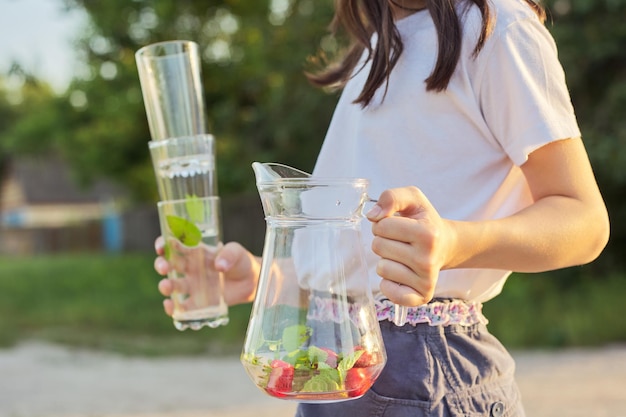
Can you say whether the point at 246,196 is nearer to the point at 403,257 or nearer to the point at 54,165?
the point at 403,257

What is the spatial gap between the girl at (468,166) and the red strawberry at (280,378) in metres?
0.21

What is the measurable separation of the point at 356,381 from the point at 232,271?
0.65 meters

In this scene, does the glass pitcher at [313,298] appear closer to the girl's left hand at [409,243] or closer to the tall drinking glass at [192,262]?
the girl's left hand at [409,243]

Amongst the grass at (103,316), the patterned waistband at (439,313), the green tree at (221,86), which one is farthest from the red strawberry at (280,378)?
the green tree at (221,86)

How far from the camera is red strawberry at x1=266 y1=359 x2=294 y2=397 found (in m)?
1.15

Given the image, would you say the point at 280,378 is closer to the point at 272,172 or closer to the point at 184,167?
the point at 272,172

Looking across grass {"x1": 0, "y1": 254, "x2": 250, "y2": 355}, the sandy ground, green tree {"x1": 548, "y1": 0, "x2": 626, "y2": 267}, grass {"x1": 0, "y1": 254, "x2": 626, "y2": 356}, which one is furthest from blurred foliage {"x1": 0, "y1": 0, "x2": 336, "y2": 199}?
the sandy ground

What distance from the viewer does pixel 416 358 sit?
1381 millimetres

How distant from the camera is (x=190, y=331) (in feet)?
33.7

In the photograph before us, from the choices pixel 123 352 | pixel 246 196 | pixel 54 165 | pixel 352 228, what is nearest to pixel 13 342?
pixel 123 352

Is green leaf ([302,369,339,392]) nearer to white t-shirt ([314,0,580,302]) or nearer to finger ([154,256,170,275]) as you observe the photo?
white t-shirt ([314,0,580,302])

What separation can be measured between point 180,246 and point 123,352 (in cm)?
792

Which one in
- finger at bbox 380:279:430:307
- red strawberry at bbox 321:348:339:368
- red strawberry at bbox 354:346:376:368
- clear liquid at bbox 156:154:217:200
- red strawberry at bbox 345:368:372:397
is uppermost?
clear liquid at bbox 156:154:217:200

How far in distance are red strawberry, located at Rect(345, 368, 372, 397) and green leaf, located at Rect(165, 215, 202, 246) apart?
67 cm
